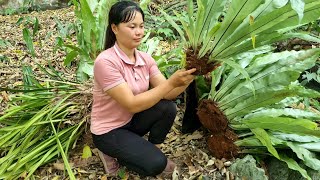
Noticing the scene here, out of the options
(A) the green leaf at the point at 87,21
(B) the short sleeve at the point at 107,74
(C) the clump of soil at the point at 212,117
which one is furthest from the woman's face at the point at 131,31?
(A) the green leaf at the point at 87,21

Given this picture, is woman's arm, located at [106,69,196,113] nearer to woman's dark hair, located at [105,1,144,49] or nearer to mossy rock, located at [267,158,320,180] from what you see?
woman's dark hair, located at [105,1,144,49]

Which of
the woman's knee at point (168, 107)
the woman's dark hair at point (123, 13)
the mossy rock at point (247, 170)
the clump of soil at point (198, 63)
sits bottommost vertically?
the mossy rock at point (247, 170)

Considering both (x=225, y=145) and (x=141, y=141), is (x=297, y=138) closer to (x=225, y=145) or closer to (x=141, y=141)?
(x=225, y=145)

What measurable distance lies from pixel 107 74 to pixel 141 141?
43cm

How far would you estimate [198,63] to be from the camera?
184 cm

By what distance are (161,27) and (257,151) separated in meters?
2.37

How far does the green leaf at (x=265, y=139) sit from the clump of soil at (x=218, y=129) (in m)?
0.21

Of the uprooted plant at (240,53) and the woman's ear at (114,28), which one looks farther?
the woman's ear at (114,28)

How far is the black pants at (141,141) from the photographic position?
6.61 ft

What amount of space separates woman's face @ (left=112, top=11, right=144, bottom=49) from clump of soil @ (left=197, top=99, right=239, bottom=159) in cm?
55

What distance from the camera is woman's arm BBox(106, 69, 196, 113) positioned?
1786 mm

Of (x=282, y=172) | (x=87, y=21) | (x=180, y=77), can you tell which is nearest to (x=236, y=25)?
(x=180, y=77)

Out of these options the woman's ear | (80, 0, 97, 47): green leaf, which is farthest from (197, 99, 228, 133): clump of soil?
(80, 0, 97, 47): green leaf

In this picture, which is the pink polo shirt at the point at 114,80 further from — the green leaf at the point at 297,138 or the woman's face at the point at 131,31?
the green leaf at the point at 297,138
